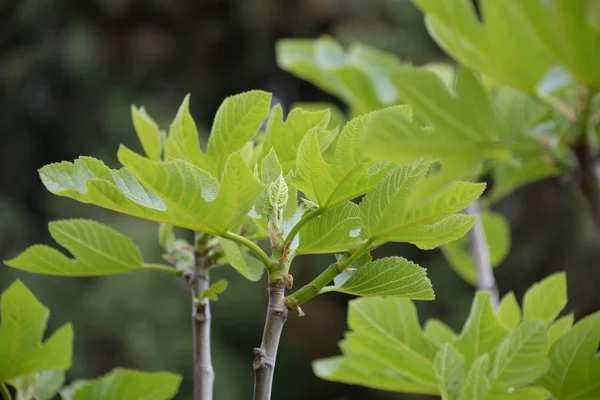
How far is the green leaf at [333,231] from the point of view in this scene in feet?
1.14

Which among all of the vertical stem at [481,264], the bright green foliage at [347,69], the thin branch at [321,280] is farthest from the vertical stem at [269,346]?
the bright green foliage at [347,69]

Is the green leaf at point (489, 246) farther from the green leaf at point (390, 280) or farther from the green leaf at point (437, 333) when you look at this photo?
the green leaf at point (390, 280)

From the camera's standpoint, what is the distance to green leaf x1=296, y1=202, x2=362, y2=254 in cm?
35

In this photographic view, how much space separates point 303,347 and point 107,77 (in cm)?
210

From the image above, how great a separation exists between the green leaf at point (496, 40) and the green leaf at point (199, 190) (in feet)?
0.40

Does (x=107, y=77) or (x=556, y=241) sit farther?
(x=107, y=77)

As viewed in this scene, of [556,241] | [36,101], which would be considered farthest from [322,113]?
[36,101]

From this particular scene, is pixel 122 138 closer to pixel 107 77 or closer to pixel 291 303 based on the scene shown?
pixel 107 77

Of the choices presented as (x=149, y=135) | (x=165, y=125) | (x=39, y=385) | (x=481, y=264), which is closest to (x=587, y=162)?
(x=481, y=264)

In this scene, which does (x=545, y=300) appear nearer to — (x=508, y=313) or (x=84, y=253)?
(x=508, y=313)

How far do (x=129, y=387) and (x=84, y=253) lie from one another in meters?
0.10

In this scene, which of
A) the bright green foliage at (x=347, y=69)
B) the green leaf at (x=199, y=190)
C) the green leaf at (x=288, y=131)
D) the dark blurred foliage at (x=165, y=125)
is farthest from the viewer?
the dark blurred foliage at (x=165, y=125)

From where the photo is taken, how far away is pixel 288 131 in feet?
1.35

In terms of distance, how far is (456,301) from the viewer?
345cm
